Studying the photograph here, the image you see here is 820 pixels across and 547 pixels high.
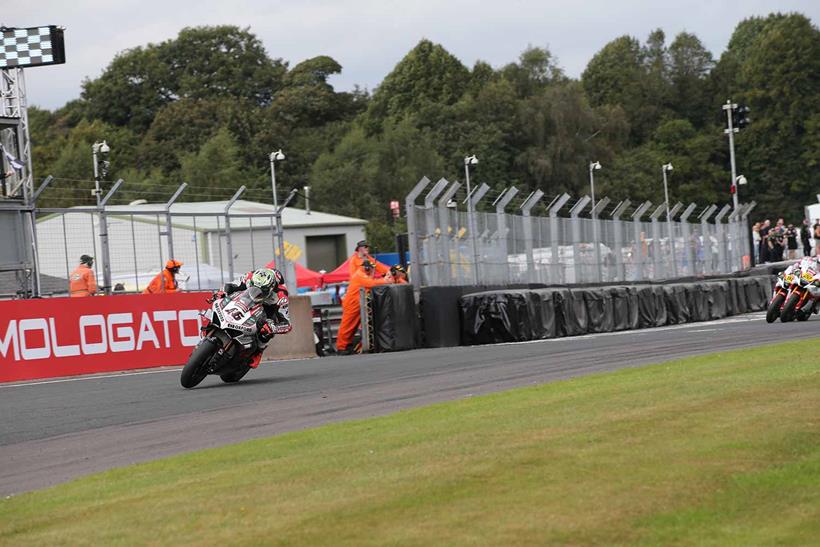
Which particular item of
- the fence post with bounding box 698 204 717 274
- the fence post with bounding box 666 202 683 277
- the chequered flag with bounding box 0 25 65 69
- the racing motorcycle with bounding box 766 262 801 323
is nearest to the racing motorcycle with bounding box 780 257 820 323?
the racing motorcycle with bounding box 766 262 801 323

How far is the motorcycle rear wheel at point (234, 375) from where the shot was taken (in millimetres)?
15167

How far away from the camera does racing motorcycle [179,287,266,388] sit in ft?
47.1

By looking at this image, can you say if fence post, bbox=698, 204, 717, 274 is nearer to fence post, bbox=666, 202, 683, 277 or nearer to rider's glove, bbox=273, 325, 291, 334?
fence post, bbox=666, 202, 683, 277

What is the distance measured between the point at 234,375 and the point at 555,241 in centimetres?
1381

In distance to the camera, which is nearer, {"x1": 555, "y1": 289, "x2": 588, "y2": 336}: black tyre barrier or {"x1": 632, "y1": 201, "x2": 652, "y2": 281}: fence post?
{"x1": 555, "y1": 289, "x2": 588, "y2": 336}: black tyre barrier

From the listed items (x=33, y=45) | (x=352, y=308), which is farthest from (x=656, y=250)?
(x=33, y=45)

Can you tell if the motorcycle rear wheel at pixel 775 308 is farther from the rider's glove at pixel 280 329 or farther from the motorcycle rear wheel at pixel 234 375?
the motorcycle rear wheel at pixel 234 375

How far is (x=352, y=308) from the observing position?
71.4 ft

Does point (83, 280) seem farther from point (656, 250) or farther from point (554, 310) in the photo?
point (656, 250)

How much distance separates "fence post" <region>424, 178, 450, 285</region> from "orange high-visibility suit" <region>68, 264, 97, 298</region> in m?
5.91

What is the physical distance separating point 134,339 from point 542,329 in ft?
23.8

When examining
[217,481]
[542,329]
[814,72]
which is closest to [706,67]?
[814,72]

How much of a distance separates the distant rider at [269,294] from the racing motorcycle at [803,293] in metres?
9.49

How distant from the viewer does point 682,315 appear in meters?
29.2
